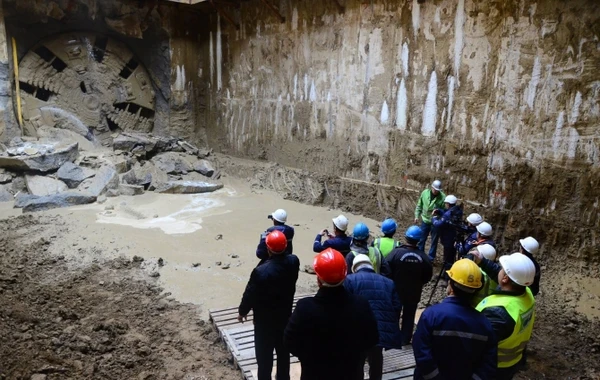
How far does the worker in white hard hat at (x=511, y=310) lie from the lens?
2.67m

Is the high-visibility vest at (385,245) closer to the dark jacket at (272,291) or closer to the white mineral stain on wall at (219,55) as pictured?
the dark jacket at (272,291)

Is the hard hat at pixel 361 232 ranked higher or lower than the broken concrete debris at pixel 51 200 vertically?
higher

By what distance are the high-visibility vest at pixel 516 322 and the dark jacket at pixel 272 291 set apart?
133cm

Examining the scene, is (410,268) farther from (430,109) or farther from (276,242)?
(430,109)

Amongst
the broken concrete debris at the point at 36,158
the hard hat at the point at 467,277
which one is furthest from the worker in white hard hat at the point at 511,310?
the broken concrete debris at the point at 36,158

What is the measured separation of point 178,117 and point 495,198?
9.81 meters

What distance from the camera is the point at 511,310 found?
2.70 metres

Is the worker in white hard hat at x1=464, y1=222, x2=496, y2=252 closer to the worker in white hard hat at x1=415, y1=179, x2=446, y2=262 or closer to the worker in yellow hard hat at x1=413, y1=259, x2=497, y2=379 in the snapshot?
the worker in white hard hat at x1=415, y1=179, x2=446, y2=262

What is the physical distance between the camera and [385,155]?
28.5 feet

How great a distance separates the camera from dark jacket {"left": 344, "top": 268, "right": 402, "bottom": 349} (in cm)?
328

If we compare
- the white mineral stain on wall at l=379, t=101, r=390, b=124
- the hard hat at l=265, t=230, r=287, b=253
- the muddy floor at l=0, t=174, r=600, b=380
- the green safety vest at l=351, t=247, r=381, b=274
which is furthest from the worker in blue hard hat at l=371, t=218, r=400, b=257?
the white mineral stain on wall at l=379, t=101, r=390, b=124

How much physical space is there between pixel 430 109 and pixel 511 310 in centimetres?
559

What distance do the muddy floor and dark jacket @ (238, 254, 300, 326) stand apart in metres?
0.97

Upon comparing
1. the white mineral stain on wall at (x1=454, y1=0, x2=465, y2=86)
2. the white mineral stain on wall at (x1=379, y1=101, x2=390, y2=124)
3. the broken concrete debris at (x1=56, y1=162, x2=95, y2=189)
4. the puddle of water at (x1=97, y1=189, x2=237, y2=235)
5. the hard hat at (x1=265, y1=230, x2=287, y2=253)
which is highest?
the white mineral stain on wall at (x1=454, y1=0, x2=465, y2=86)
